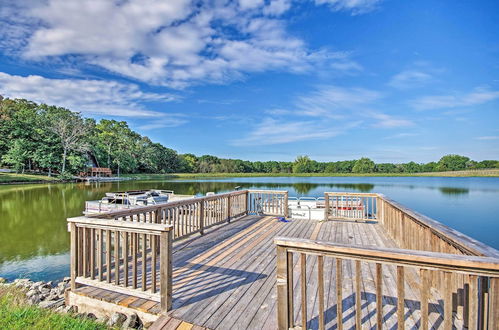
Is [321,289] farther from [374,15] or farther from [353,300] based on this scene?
[374,15]

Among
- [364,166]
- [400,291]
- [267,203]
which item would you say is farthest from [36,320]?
[364,166]

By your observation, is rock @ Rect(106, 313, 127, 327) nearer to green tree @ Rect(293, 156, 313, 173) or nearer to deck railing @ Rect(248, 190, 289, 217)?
deck railing @ Rect(248, 190, 289, 217)

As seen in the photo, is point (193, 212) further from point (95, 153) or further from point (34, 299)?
point (95, 153)

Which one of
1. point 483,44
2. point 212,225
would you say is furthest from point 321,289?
point 483,44

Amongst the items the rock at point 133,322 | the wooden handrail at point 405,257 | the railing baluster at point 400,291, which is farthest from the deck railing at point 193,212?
the railing baluster at point 400,291

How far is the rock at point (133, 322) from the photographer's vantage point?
95.1 inches

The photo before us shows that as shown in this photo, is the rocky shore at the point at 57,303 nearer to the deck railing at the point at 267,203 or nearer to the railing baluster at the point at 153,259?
the railing baluster at the point at 153,259

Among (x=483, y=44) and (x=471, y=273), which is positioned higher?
(x=483, y=44)

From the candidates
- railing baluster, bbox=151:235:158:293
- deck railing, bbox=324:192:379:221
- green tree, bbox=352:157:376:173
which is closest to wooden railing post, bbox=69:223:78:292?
railing baluster, bbox=151:235:158:293

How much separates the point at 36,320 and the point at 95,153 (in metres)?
47.1

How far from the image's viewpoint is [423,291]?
1622 millimetres

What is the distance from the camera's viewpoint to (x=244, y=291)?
2.86 meters

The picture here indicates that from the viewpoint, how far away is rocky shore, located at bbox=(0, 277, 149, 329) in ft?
8.05

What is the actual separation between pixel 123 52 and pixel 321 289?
18.6 meters
